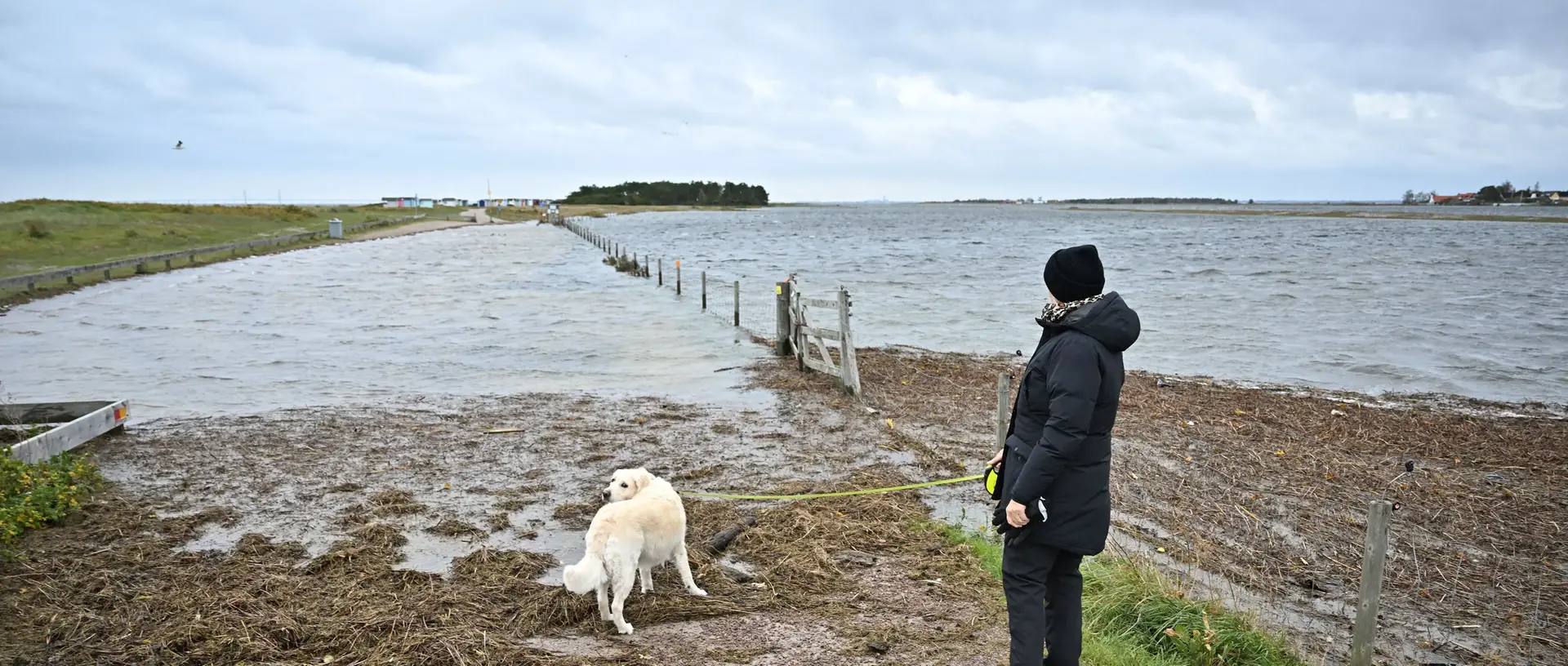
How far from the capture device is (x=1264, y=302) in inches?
1225

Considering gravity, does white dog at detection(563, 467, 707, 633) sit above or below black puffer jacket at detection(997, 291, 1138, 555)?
below

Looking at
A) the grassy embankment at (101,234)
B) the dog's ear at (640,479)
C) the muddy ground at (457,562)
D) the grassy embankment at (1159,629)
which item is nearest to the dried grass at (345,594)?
the muddy ground at (457,562)

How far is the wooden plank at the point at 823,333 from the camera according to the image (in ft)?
45.0

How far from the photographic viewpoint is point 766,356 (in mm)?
17438

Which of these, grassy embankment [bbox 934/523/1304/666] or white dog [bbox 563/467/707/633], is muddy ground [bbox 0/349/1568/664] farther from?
grassy embankment [bbox 934/523/1304/666]

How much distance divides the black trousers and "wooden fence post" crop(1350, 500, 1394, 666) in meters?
1.85

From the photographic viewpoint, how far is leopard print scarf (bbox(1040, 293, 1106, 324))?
4.05m

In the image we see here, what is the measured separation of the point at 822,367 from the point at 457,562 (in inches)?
325

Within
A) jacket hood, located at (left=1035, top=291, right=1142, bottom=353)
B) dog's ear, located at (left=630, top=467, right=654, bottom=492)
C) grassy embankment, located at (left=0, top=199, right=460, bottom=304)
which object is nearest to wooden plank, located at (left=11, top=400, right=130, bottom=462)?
dog's ear, located at (left=630, top=467, right=654, bottom=492)

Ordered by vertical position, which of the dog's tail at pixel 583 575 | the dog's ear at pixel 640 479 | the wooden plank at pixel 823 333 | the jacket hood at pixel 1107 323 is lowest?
the dog's tail at pixel 583 575

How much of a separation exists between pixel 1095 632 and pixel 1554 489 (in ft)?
23.8

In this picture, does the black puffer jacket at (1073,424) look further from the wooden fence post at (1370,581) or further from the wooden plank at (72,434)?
the wooden plank at (72,434)

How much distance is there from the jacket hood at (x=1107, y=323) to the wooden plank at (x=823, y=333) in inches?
364

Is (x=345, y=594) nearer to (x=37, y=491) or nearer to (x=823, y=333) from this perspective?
(x=37, y=491)
